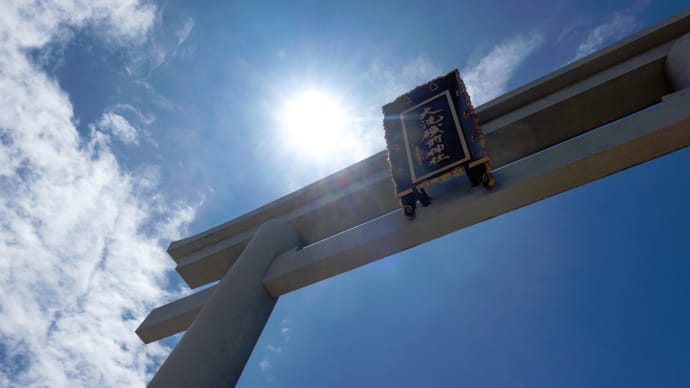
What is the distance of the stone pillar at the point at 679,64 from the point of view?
4.50 metres

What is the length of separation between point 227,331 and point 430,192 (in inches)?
110

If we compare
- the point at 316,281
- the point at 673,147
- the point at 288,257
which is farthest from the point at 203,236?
the point at 673,147

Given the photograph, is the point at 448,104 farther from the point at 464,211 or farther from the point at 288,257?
the point at 288,257

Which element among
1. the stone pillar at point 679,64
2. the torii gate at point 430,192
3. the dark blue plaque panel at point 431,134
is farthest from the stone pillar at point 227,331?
the stone pillar at point 679,64

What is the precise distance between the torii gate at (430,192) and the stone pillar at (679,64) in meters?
0.01

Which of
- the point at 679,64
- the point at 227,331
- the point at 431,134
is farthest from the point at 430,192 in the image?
the point at 679,64

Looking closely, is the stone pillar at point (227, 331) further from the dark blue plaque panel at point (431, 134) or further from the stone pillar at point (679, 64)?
the stone pillar at point (679, 64)

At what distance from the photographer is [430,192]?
4.86 metres

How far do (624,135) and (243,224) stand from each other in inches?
210

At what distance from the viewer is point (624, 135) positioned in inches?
154

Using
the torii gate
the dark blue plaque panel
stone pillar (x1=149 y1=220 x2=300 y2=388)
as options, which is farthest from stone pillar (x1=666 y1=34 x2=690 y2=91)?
stone pillar (x1=149 y1=220 x2=300 y2=388)

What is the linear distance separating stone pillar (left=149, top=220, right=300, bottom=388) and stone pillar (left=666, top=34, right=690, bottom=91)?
5387 millimetres

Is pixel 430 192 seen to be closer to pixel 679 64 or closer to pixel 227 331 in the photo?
pixel 227 331

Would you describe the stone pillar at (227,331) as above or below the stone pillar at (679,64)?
below
